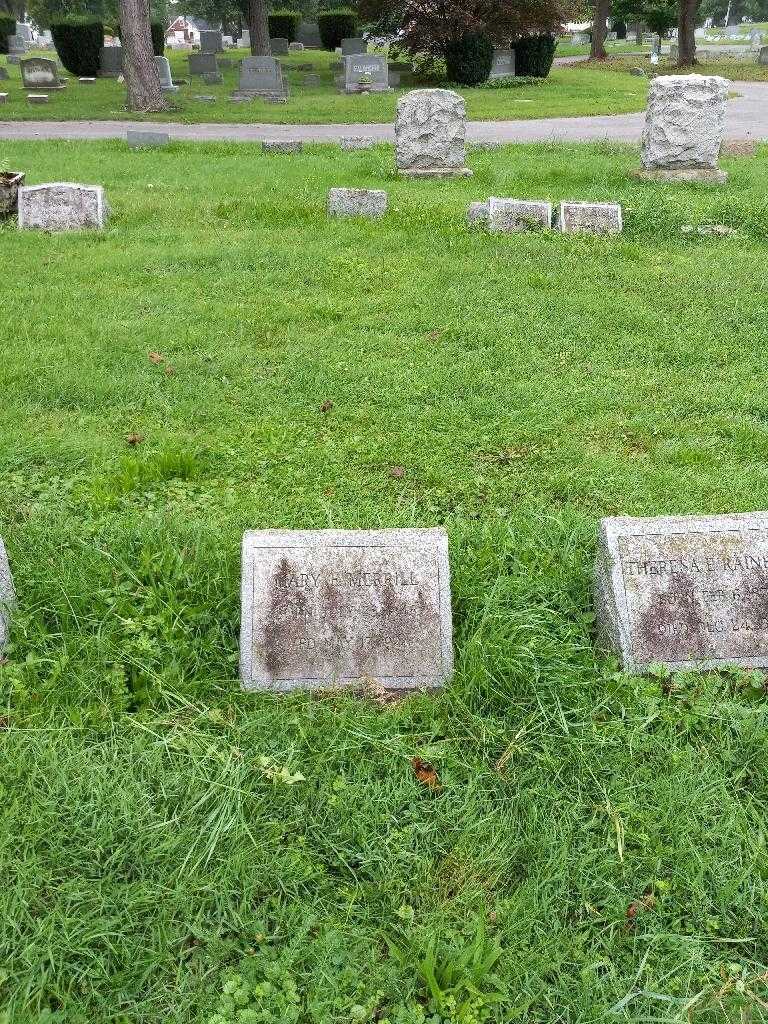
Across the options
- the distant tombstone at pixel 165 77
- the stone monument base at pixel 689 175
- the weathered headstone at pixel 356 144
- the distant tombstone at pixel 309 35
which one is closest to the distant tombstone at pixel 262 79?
the distant tombstone at pixel 165 77

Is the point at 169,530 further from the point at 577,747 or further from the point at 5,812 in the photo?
the point at 577,747

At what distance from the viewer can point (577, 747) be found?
8.84 ft

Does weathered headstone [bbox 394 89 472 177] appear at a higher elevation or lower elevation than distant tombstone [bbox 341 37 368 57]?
lower

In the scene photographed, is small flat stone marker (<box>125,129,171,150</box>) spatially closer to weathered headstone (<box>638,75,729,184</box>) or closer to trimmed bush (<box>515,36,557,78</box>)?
weathered headstone (<box>638,75,729,184</box>)

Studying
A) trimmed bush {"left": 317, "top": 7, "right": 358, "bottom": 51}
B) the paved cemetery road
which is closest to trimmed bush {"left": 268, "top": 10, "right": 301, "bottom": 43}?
trimmed bush {"left": 317, "top": 7, "right": 358, "bottom": 51}

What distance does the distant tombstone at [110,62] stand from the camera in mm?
29188

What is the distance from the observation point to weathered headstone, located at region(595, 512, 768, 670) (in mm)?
2941

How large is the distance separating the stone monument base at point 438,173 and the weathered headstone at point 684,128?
8.27ft

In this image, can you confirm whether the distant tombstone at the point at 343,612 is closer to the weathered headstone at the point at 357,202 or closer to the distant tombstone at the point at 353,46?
the weathered headstone at the point at 357,202

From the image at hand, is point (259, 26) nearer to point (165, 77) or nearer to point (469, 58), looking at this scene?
point (165, 77)

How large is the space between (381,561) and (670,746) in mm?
1131

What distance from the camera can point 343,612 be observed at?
293cm

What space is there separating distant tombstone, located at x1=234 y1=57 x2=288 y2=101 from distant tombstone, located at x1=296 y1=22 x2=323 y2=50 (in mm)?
17389

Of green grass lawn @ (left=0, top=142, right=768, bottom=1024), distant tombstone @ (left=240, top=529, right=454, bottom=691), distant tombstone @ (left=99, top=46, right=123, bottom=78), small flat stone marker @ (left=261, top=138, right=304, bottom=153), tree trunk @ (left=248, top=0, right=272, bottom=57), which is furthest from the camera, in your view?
tree trunk @ (left=248, top=0, right=272, bottom=57)
